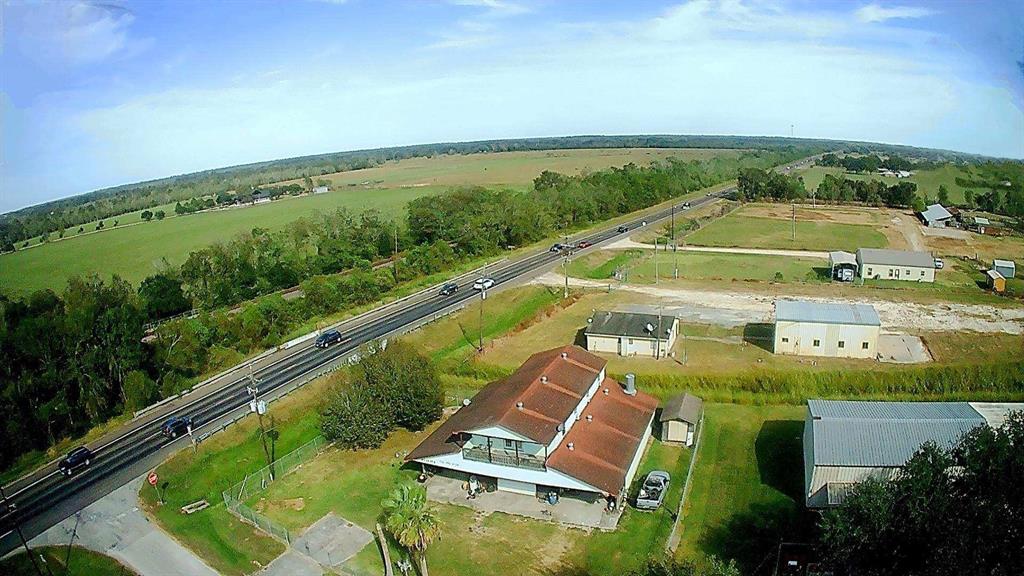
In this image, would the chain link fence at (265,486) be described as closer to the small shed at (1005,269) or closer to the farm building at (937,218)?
the small shed at (1005,269)

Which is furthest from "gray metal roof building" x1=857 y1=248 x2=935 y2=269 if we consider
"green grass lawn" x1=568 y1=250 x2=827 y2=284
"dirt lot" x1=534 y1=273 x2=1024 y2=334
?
"dirt lot" x1=534 y1=273 x2=1024 y2=334

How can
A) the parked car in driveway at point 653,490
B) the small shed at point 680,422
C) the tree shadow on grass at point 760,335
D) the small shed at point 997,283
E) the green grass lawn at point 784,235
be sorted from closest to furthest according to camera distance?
the parked car in driveway at point 653,490 → the small shed at point 680,422 → the tree shadow on grass at point 760,335 → the small shed at point 997,283 → the green grass lawn at point 784,235

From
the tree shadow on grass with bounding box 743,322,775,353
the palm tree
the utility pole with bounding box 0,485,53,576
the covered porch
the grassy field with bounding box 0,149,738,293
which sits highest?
the grassy field with bounding box 0,149,738,293

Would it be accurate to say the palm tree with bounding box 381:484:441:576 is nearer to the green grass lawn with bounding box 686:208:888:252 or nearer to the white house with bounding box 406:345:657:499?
the white house with bounding box 406:345:657:499

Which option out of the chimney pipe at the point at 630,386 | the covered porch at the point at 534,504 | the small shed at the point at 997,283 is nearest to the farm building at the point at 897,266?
the small shed at the point at 997,283

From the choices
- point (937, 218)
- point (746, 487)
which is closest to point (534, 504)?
point (746, 487)

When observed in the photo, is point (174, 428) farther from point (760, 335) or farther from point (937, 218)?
point (937, 218)

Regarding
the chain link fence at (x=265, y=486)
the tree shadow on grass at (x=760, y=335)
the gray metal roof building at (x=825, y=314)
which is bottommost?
the tree shadow on grass at (x=760, y=335)
